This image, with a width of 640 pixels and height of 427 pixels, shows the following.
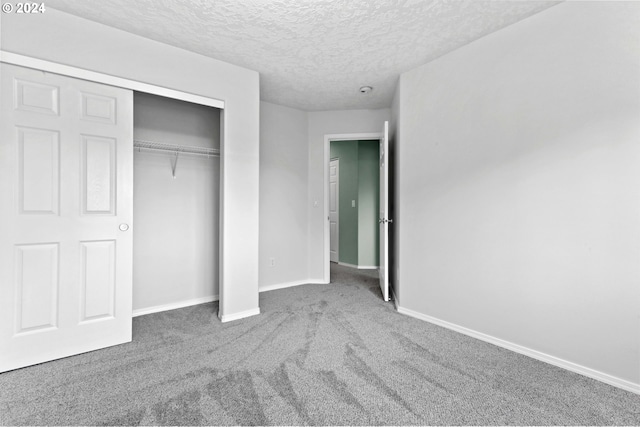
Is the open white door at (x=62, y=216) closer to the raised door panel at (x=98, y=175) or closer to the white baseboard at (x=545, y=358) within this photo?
the raised door panel at (x=98, y=175)

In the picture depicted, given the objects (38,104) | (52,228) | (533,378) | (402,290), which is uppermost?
(38,104)

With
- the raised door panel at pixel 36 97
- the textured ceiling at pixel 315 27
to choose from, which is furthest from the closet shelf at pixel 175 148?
the textured ceiling at pixel 315 27

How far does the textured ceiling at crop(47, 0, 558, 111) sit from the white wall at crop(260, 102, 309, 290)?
1.02 meters

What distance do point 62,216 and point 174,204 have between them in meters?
1.10

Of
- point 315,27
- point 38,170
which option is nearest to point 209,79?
point 315,27

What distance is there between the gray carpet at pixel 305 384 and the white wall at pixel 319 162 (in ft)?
5.61

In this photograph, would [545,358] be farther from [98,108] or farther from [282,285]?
[98,108]

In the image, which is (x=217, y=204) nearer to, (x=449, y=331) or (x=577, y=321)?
(x=449, y=331)

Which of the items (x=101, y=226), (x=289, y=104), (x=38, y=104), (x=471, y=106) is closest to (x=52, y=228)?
(x=101, y=226)

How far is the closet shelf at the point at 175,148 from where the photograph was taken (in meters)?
2.86

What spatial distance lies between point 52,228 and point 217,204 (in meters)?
1.56

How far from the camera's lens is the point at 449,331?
8.43 ft

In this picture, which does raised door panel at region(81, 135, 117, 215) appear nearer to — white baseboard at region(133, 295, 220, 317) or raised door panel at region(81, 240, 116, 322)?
raised door panel at region(81, 240, 116, 322)

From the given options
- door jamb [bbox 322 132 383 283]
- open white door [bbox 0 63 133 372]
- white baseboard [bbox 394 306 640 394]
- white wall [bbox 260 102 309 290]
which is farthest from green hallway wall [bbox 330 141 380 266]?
open white door [bbox 0 63 133 372]
